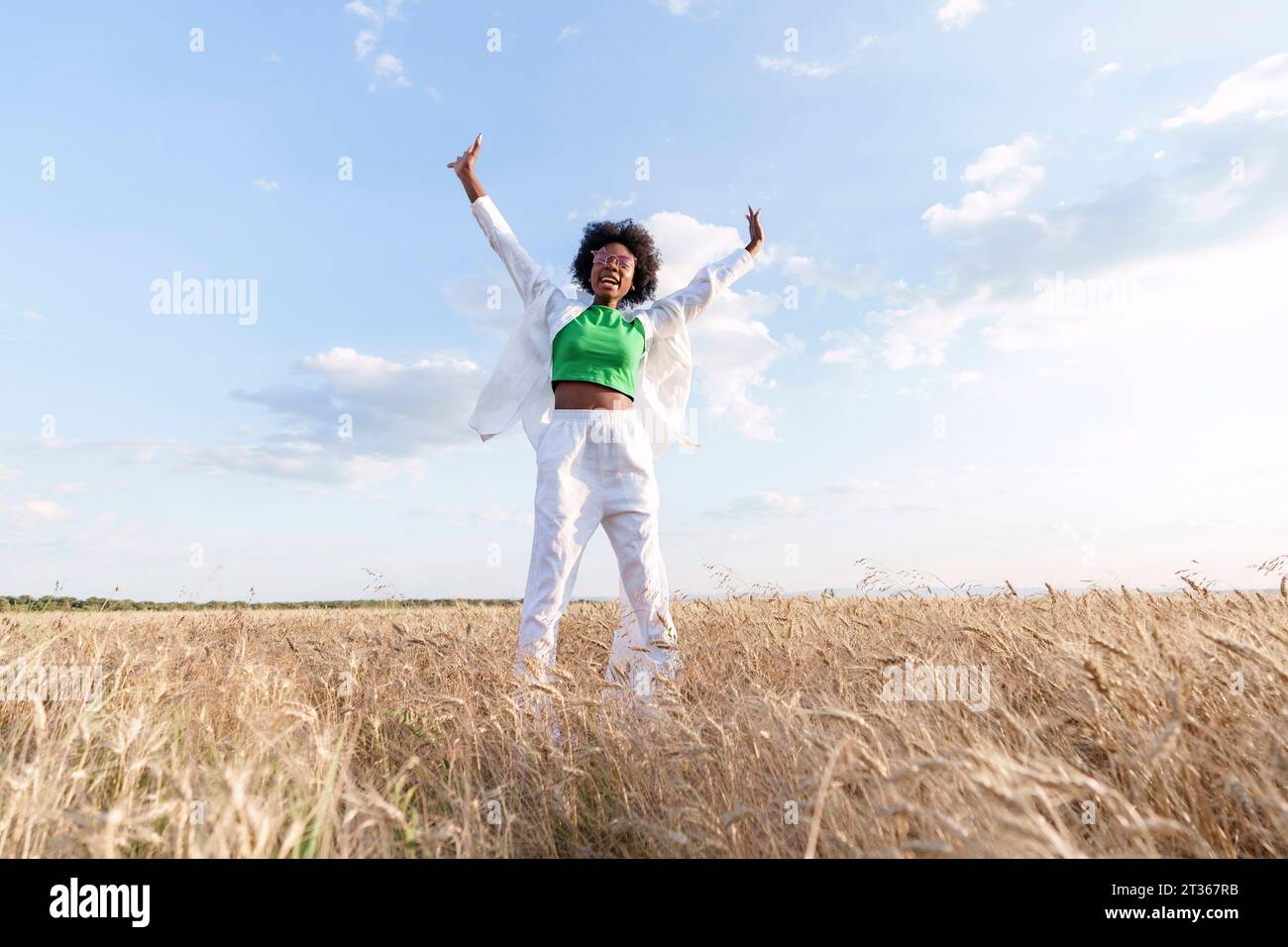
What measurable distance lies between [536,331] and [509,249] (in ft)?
2.01

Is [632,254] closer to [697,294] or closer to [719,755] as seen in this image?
[697,294]

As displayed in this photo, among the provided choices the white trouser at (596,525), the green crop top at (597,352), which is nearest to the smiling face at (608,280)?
the green crop top at (597,352)

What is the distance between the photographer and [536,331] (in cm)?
520

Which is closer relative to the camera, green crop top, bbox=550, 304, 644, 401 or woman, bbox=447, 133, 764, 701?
woman, bbox=447, 133, 764, 701

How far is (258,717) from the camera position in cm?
357

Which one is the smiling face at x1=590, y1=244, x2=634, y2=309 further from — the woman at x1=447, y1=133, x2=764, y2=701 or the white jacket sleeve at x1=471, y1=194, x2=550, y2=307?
the white jacket sleeve at x1=471, y1=194, x2=550, y2=307

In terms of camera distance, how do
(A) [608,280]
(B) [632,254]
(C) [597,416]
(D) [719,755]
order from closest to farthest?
(D) [719,755] → (C) [597,416] → (A) [608,280] → (B) [632,254]

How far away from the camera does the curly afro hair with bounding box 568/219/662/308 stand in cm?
597

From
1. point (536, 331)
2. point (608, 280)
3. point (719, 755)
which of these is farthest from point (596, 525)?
point (719, 755)

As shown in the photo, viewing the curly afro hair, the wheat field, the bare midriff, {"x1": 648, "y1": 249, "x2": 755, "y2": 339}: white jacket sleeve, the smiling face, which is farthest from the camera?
the curly afro hair

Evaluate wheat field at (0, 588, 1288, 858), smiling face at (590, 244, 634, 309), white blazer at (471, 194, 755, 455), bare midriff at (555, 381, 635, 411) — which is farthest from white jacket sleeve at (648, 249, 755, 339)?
wheat field at (0, 588, 1288, 858)
